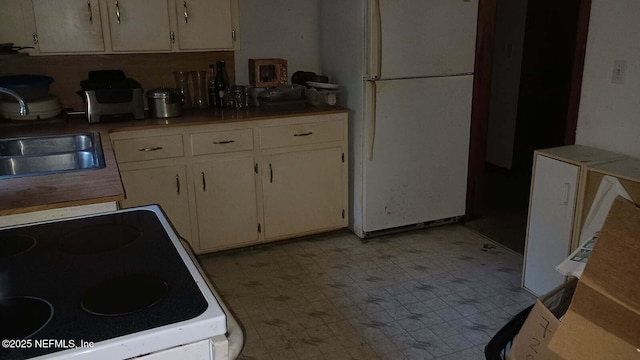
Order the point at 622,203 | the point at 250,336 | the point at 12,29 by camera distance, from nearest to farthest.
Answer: the point at 622,203, the point at 250,336, the point at 12,29

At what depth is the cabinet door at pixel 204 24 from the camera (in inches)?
123

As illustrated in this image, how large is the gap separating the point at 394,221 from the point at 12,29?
2500mm

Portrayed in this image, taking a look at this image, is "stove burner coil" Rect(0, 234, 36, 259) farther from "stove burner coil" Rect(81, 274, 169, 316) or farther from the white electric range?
"stove burner coil" Rect(81, 274, 169, 316)

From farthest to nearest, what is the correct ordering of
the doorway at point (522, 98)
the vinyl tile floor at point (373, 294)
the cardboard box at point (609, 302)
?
the doorway at point (522, 98)
the vinyl tile floor at point (373, 294)
the cardboard box at point (609, 302)

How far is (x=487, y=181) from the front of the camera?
4793 mm

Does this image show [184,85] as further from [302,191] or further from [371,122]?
[371,122]

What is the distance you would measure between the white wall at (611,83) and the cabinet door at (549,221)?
334mm

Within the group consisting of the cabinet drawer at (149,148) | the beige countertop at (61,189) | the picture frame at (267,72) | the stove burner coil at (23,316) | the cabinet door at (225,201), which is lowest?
the cabinet door at (225,201)

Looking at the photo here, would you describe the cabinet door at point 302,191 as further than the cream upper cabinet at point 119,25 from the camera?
Yes

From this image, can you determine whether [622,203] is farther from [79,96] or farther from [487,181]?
[487,181]

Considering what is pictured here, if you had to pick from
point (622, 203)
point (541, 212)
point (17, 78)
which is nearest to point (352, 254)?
point (541, 212)

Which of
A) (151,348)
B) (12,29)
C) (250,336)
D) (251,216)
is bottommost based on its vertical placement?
(250,336)

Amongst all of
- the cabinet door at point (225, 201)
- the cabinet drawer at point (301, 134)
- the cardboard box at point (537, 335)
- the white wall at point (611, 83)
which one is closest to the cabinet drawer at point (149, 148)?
the cabinet door at point (225, 201)

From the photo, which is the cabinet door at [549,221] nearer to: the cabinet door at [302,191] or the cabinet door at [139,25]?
the cabinet door at [302,191]
